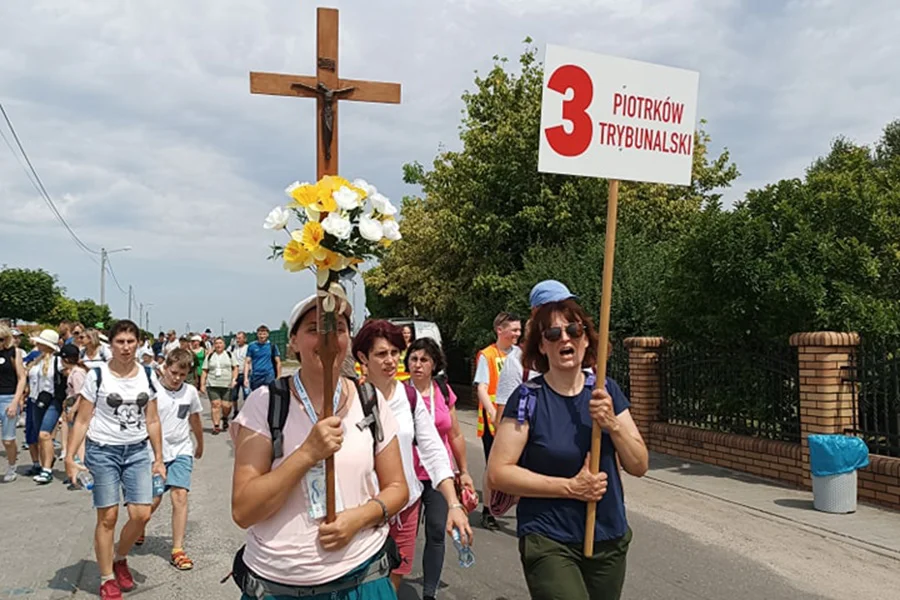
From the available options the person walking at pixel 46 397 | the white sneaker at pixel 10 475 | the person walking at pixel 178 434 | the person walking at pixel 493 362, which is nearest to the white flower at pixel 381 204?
the person walking at pixel 178 434

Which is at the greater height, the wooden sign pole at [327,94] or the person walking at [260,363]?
the wooden sign pole at [327,94]

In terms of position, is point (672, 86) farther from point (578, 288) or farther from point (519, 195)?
point (519, 195)

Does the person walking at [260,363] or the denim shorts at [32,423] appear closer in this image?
the denim shorts at [32,423]

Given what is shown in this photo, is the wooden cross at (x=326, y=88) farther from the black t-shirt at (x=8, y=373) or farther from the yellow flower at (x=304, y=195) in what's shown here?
the black t-shirt at (x=8, y=373)

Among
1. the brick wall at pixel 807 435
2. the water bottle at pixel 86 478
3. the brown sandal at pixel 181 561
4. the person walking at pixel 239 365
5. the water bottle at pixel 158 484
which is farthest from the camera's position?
the person walking at pixel 239 365

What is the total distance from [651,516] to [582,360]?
5102 mm

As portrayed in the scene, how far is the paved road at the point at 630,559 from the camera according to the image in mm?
5730

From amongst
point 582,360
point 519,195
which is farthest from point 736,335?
point 519,195

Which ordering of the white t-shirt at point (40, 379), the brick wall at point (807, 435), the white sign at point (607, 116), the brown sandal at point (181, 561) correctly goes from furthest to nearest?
the white t-shirt at point (40, 379) < the brick wall at point (807, 435) < the brown sandal at point (181, 561) < the white sign at point (607, 116)

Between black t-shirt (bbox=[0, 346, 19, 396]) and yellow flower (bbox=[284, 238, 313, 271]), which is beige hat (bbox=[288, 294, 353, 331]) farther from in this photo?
black t-shirt (bbox=[0, 346, 19, 396])

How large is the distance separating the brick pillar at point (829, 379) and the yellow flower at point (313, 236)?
7659 millimetres

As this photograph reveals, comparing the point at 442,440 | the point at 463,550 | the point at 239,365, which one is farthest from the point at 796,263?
the point at 239,365

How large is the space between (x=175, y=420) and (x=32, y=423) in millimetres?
5692

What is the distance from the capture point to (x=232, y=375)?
15219mm
